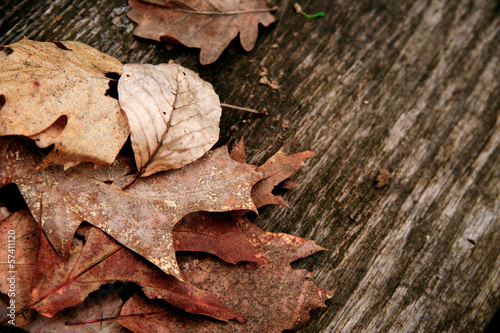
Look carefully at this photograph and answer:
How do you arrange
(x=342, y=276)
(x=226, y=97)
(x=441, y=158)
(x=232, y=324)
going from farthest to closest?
1. (x=441, y=158)
2. (x=226, y=97)
3. (x=342, y=276)
4. (x=232, y=324)

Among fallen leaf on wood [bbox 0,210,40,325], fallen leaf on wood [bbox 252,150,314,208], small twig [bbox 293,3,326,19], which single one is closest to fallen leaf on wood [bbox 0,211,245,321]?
fallen leaf on wood [bbox 0,210,40,325]

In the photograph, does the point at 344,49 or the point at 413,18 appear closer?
the point at 344,49

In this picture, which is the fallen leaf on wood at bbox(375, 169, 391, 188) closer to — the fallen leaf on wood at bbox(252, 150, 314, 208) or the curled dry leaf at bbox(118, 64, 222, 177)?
the fallen leaf on wood at bbox(252, 150, 314, 208)

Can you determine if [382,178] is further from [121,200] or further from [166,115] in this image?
[121,200]

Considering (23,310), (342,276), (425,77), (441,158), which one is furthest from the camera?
(425,77)

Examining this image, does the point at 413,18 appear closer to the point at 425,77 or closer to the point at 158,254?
the point at 425,77

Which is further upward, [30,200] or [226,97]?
[226,97]

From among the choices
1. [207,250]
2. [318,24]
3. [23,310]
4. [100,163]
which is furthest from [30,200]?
[318,24]

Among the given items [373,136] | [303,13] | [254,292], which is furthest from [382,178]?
[303,13]
